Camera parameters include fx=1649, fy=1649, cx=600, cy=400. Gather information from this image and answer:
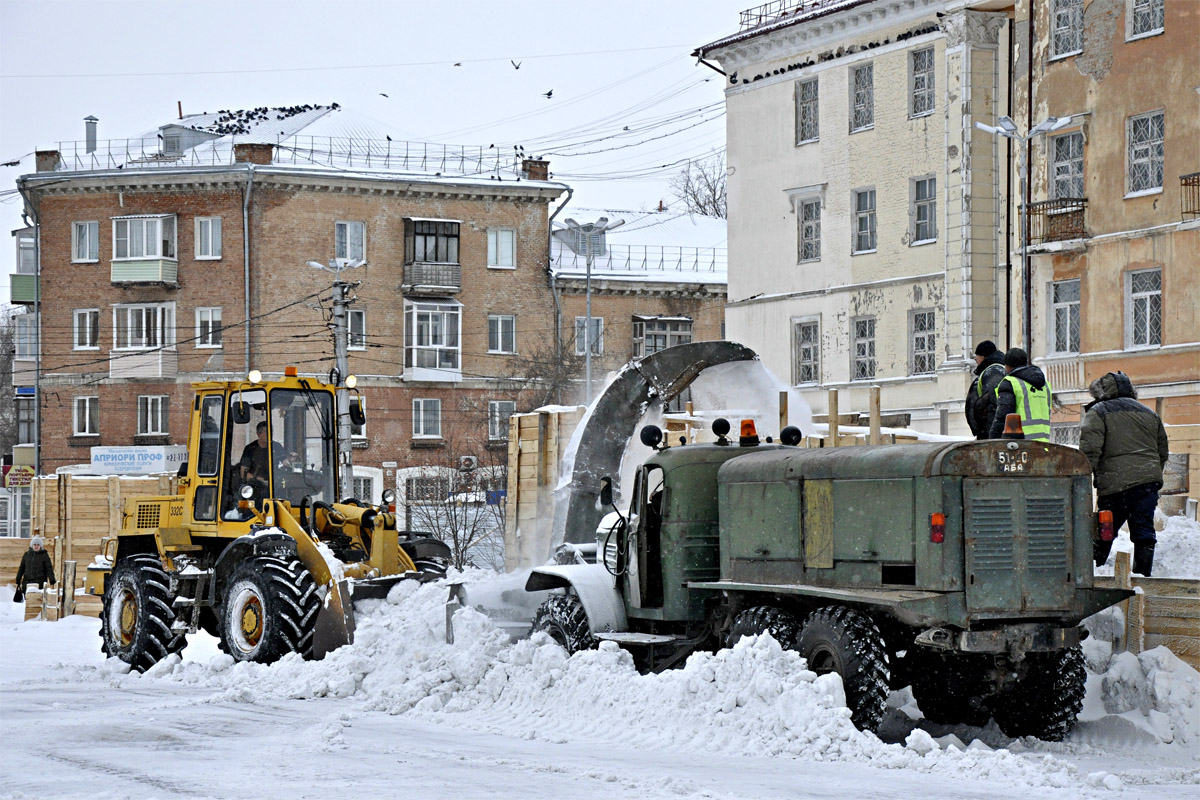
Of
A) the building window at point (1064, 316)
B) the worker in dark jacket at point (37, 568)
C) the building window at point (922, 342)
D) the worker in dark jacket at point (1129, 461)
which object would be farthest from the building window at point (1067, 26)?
the worker in dark jacket at point (1129, 461)

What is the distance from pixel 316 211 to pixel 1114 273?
92.1 ft

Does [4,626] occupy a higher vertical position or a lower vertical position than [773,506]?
lower

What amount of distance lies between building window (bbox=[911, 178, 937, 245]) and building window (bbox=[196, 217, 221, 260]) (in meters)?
25.0

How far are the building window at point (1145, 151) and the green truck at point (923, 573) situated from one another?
928 inches

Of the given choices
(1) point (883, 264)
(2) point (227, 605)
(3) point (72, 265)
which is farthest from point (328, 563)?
(3) point (72, 265)

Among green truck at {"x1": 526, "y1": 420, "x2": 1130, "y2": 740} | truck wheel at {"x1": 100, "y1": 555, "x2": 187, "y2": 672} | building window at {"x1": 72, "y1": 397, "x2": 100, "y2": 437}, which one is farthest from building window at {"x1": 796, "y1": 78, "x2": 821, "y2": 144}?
green truck at {"x1": 526, "y1": 420, "x2": 1130, "y2": 740}

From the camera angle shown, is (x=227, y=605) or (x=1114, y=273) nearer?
(x=227, y=605)

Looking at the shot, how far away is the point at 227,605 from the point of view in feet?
52.0

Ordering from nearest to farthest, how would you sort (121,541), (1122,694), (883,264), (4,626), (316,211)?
(1122,694), (121,541), (4,626), (883,264), (316,211)

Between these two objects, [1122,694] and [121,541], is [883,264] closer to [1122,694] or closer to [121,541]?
[121,541]

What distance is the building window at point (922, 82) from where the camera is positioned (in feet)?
124

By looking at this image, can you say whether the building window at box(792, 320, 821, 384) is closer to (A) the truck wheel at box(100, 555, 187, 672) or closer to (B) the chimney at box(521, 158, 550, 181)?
(B) the chimney at box(521, 158, 550, 181)

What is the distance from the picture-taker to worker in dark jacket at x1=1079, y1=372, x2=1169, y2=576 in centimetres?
1280

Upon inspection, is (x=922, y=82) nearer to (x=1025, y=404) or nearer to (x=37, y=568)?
(x=37, y=568)
